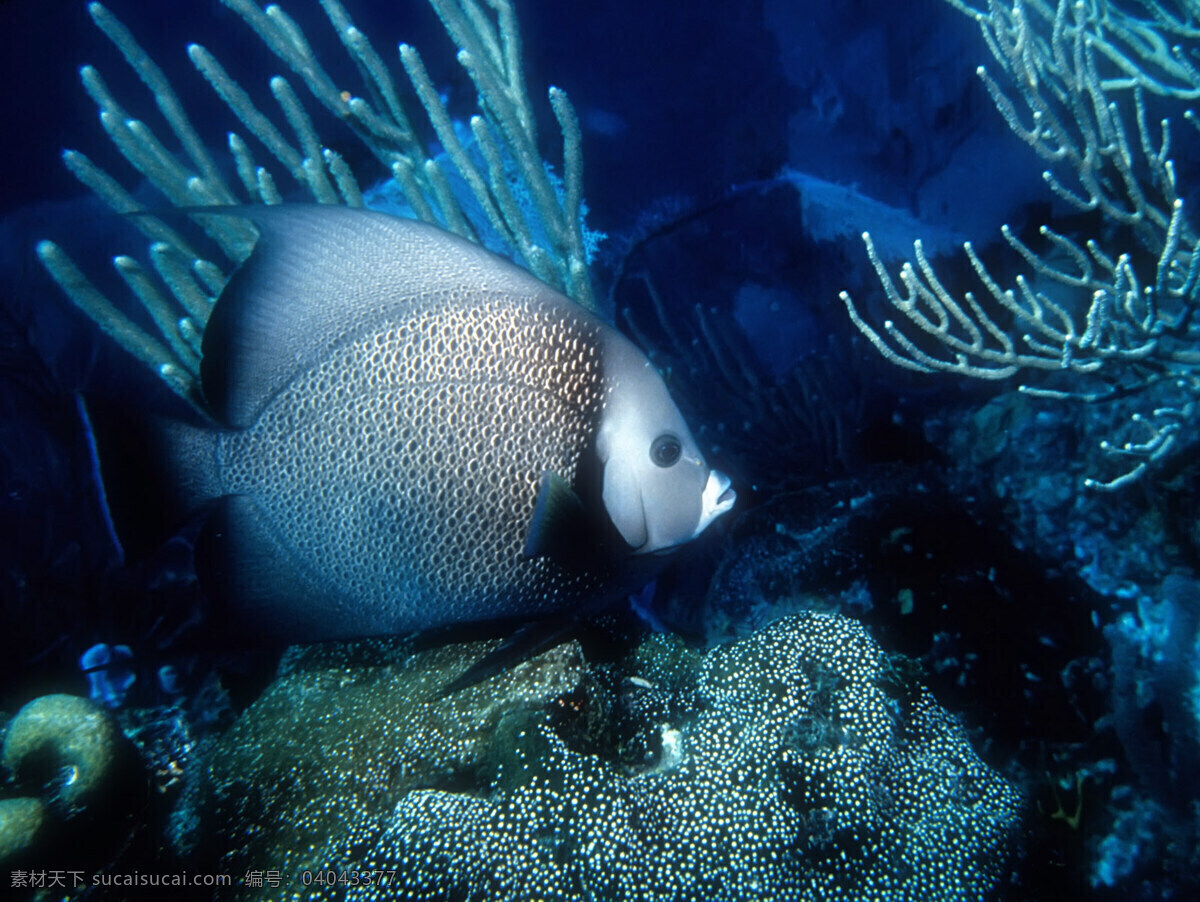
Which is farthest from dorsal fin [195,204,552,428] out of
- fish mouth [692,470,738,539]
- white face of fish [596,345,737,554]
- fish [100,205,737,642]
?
fish mouth [692,470,738,539]

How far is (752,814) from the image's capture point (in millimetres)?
1355

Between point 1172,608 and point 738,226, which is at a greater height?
point 738,226

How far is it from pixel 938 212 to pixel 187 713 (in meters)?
4.81

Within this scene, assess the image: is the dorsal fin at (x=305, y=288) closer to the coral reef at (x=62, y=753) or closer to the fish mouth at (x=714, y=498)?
the fish mouth at (x=714, y=498)

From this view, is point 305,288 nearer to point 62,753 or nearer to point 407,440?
point 407,440

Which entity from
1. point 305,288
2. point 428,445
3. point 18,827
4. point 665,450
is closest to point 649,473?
point 665,450

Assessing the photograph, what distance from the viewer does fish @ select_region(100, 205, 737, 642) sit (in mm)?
1120

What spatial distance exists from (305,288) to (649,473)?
0.74 m

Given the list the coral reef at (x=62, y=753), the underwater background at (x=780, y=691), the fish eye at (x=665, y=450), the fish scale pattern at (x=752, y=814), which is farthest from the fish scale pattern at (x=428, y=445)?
the coral reef at (x=62, y=753)

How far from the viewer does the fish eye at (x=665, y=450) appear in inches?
45.9

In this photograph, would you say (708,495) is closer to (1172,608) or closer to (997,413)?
(1172,608)

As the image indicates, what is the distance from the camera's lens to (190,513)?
1.10 metres

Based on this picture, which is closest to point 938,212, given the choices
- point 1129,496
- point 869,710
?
point 1129,496

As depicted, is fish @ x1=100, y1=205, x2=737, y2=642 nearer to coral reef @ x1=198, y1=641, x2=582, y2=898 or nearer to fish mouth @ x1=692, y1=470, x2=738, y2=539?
fish mouth @ x1=692, y1=470, x2=738, y2=539
